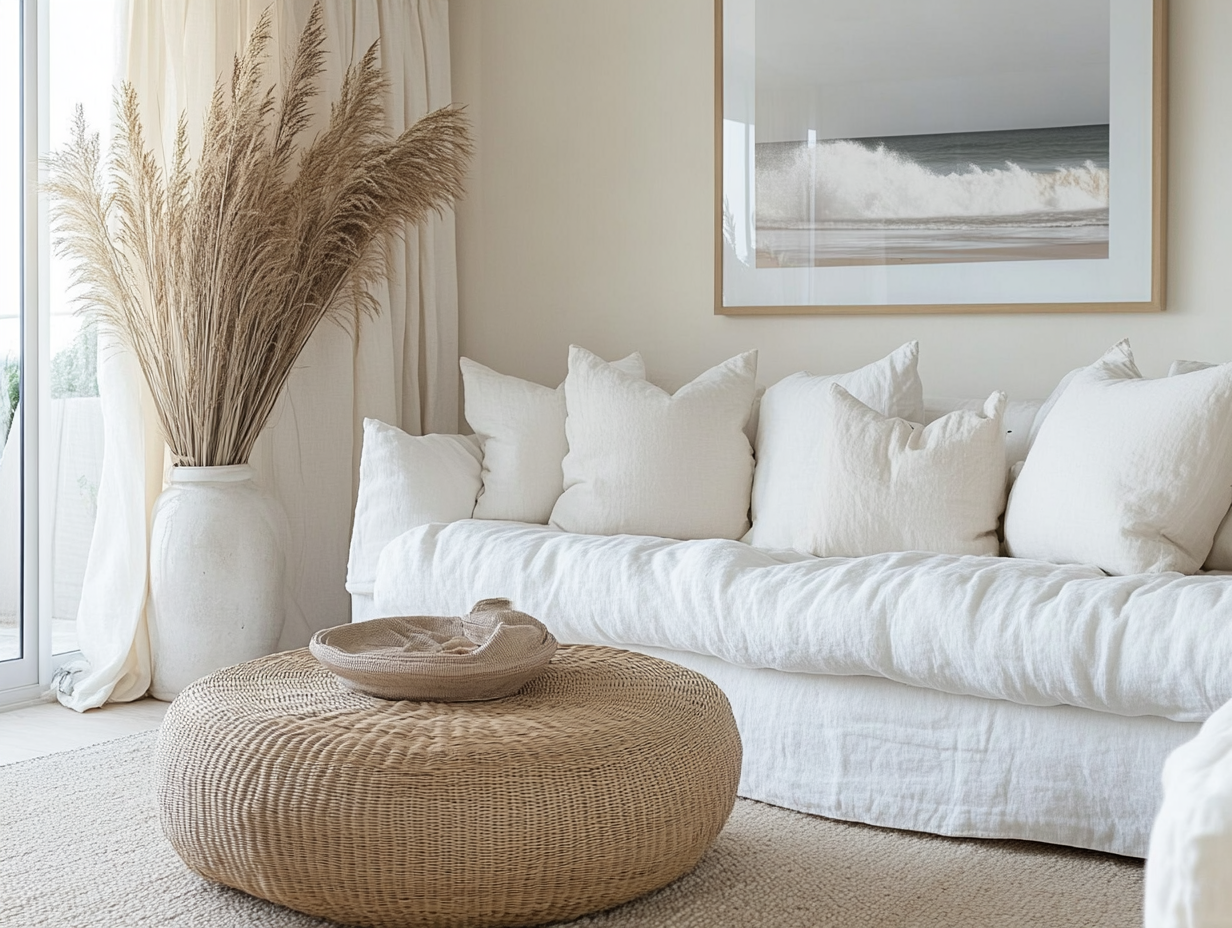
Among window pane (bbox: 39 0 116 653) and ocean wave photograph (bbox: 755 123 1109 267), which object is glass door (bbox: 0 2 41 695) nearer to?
window pane (bbox: 39 0 116 653)

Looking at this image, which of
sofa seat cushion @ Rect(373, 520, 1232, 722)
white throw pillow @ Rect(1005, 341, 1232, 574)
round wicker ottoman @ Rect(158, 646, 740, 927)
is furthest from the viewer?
white throw pillow @ Rect(1005, 341, 1232, 574)


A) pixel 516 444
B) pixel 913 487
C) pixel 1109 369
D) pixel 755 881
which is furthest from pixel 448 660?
pixel 1109 369

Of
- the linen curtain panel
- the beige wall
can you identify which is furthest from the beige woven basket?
the beige wall

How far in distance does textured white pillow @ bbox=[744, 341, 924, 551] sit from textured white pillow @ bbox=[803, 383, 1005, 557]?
0.13 metres

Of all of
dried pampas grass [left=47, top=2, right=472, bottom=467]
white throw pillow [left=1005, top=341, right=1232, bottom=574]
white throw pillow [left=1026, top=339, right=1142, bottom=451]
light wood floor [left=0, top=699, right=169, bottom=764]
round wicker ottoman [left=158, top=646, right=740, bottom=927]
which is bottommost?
light wood floor [left=0, top=699, right=169, bottom=764]

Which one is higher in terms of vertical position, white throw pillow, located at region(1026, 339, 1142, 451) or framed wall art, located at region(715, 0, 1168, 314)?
framed wall art, located at region(715, 0, 1168, 314)

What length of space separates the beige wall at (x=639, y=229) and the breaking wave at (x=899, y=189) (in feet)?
0.70

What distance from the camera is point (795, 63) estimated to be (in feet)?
11.6

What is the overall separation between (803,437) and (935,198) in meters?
0.86

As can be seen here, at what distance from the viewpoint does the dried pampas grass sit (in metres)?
3.12

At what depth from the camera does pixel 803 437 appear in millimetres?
3006

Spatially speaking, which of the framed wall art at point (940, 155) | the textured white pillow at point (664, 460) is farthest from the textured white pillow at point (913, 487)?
the framed wall art at point (940, 155)

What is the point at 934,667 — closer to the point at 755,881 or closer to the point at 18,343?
the point at 755,881

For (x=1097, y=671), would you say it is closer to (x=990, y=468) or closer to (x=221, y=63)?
(x=990, y=468)
